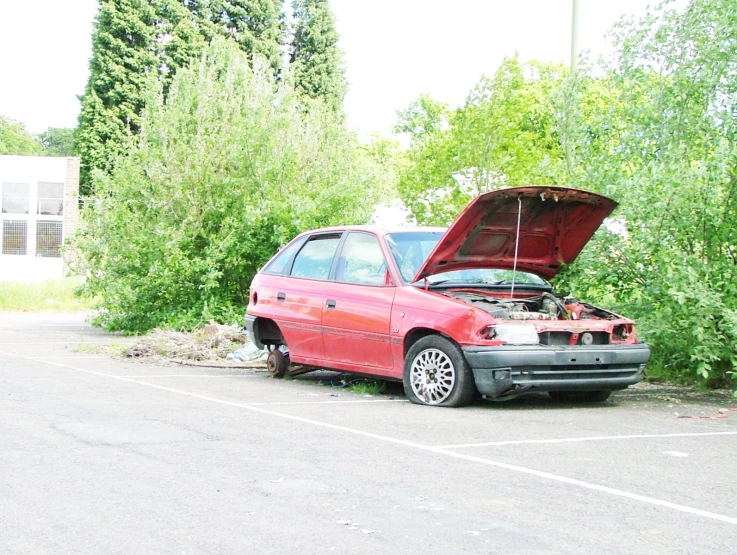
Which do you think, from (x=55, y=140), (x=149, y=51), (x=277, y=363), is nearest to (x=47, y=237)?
(x=149, y=51)

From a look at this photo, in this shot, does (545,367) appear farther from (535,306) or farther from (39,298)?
(39,298)

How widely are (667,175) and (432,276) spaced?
2599 mm

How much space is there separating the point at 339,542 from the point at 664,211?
653 cm

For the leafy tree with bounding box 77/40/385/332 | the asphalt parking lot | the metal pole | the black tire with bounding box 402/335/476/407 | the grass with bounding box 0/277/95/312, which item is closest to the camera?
the asphalt parking lot

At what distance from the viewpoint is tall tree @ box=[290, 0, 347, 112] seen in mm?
56875

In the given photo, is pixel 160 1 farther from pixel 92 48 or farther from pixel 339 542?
pixel 339 542

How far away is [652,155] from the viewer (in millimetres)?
11156

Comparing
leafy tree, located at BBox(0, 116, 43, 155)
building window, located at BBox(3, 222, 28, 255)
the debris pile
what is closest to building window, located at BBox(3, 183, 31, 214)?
building window, located at BBox(3, 222, 28, 255)

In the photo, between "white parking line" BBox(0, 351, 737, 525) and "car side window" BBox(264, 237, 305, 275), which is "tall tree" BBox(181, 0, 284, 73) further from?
"white parking line" BBox(0, 351, 737, 525)

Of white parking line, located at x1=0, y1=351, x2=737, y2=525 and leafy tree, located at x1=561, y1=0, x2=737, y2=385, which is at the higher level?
leafy tree, located at x1=561, y1=0, x2=737, y2=385

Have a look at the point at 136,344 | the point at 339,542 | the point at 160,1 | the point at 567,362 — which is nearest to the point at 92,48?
the point at 160,1

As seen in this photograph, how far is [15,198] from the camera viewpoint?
51.6 m

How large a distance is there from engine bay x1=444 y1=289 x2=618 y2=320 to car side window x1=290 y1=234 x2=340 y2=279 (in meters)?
1.72

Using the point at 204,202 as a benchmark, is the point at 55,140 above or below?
above
